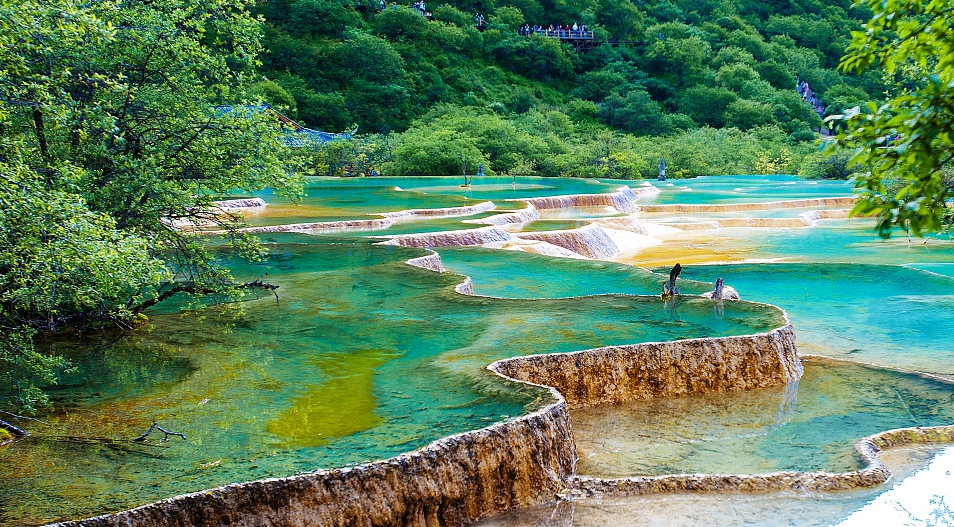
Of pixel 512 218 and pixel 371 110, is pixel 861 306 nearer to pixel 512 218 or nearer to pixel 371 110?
pixel 512 218

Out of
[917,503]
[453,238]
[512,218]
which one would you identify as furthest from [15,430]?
[512,218]

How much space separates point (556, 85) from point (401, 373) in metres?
63.7

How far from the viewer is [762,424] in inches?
337

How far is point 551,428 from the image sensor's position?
7.04 meters

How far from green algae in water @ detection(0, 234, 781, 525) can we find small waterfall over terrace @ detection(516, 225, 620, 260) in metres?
6.65

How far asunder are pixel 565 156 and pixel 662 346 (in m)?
35.4

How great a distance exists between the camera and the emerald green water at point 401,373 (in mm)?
5992

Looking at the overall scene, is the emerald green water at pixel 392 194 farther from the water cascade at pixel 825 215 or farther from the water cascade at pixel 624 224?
the water cascade at pixel 825 215

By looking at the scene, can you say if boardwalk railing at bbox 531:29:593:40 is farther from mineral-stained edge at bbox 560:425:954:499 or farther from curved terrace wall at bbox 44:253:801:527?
mineral-stained edge at bbox 560:425:954:499

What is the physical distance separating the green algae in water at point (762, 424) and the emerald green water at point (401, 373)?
0.03 metres

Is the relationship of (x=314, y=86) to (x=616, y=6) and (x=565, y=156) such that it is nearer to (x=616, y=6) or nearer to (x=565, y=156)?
(x=565, y=156)

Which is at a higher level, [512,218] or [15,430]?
[512,218]

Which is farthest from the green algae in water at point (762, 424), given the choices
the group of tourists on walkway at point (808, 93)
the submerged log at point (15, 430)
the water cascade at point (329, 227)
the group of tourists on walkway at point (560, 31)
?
the group of tourists on walkway at point (808, 93)

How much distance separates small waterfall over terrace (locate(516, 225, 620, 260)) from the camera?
18.9 m
